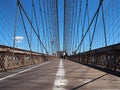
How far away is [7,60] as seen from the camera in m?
14.1

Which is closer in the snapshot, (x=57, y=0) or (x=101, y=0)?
(x=101, y=0)

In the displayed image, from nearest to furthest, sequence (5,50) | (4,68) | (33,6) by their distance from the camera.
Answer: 1. (4,68)
2. (5,50)
3. (33,6)

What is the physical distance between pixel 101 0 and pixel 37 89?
1004cm

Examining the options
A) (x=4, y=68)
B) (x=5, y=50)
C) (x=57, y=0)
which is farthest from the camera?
(x=57, y=0)

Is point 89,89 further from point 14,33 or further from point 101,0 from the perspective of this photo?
point 14,33

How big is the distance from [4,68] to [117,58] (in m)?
5.42

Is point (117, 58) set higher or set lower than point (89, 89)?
higher

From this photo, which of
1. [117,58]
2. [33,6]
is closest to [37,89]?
[117,58]

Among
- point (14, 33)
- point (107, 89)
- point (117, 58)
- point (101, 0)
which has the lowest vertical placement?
point (107, 89)

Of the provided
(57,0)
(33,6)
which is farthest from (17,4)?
(57,0)

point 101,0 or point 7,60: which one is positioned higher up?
point 101,0

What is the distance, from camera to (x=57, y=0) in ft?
261

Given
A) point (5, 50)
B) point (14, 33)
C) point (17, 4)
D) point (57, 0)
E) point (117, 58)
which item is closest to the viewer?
point (117, 58)

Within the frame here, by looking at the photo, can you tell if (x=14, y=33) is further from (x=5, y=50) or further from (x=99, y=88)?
(x=99, y=88)
